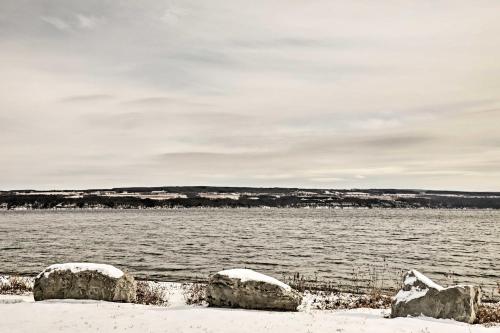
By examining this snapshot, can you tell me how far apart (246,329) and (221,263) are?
24.2 meters

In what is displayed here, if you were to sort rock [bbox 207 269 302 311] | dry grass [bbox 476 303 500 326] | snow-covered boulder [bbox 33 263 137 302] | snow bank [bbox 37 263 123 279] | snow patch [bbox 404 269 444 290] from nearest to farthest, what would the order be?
dry grass [bbox 476 303 500 326] → snow patch [bbox 404 269 444 290] → rock [bbox 207 269 302 311] → snow-covered boulder [bbox 33 263 137 302] → snow bank [bbox 37 263 123 279]

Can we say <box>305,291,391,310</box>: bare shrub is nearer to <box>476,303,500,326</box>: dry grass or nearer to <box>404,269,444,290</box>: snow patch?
<box>404,269,444,290</box>: snow patch

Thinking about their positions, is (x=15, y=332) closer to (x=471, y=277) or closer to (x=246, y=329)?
(x=246, y=329)

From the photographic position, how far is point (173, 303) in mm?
21406

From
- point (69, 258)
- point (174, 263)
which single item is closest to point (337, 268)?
point (174, 263)

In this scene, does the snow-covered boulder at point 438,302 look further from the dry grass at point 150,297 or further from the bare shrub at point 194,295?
the dry grass at point 150,297

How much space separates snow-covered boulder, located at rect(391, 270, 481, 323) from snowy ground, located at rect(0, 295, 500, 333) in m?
0.56

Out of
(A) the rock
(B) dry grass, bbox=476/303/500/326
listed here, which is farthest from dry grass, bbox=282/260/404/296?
(A) the rock

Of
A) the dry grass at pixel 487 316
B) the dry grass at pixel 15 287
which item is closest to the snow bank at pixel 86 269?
the dry grass at pixel 15 287

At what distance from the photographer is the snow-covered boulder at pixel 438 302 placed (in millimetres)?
17281

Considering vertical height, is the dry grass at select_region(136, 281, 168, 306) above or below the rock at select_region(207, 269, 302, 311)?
below

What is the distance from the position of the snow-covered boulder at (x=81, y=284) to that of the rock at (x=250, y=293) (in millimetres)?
4137

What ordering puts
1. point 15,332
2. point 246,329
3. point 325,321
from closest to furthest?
1. point 15,332
2. point 246,329
3. point 325,321

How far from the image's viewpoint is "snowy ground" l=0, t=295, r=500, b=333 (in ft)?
49.0
